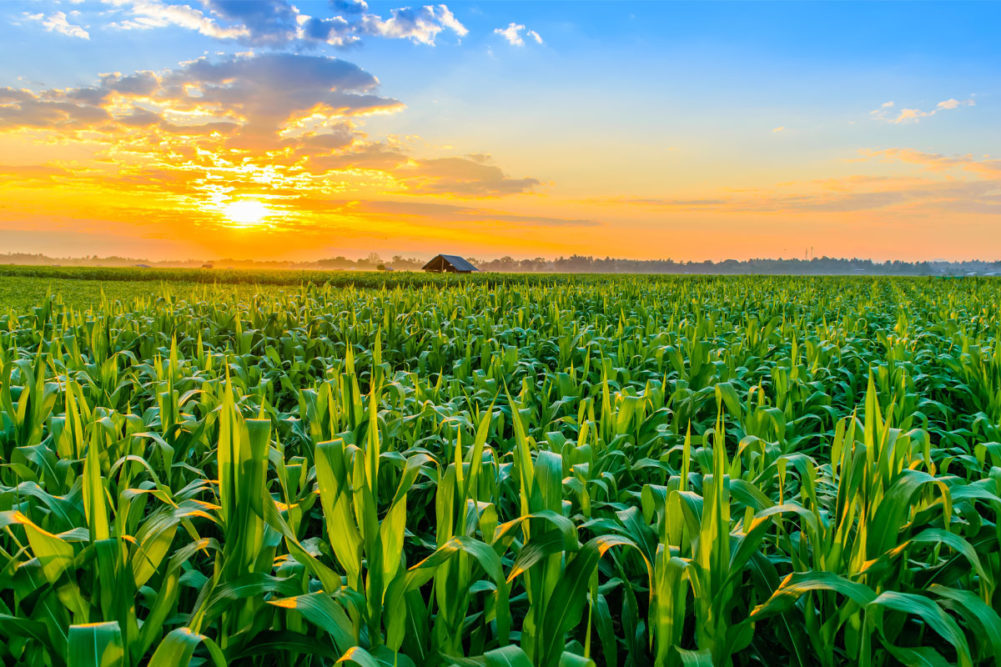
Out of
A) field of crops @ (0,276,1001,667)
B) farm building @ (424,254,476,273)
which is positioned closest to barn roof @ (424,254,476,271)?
farm building @ (424,254,476,273)

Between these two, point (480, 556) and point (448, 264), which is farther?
point (448, 264)

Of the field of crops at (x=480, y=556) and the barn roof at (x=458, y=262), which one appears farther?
the barn roof at (x=458, y=262)

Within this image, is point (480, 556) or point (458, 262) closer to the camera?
point (480, 556)

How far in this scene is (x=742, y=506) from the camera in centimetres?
233

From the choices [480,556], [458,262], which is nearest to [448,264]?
[458,262]

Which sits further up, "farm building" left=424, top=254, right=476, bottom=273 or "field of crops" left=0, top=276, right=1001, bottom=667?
"farm building" left=424, top=254, right=476, bottom=273

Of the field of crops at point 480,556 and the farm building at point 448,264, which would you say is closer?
the field of crops at point 480,556

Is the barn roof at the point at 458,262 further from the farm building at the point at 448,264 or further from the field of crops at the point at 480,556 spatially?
the field of crops at the point at 480,556

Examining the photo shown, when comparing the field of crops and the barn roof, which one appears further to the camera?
the barn roof

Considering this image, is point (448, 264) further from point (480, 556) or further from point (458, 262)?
point (480, 556)

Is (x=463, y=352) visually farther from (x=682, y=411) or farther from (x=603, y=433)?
(x=603, y=433)

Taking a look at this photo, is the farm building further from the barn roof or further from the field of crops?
the field of crops

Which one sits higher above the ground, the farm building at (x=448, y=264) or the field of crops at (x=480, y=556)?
the farm building at (x=448, y=264)

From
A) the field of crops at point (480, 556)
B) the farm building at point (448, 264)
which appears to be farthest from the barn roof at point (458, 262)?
the field of crops at point (480, 556)
